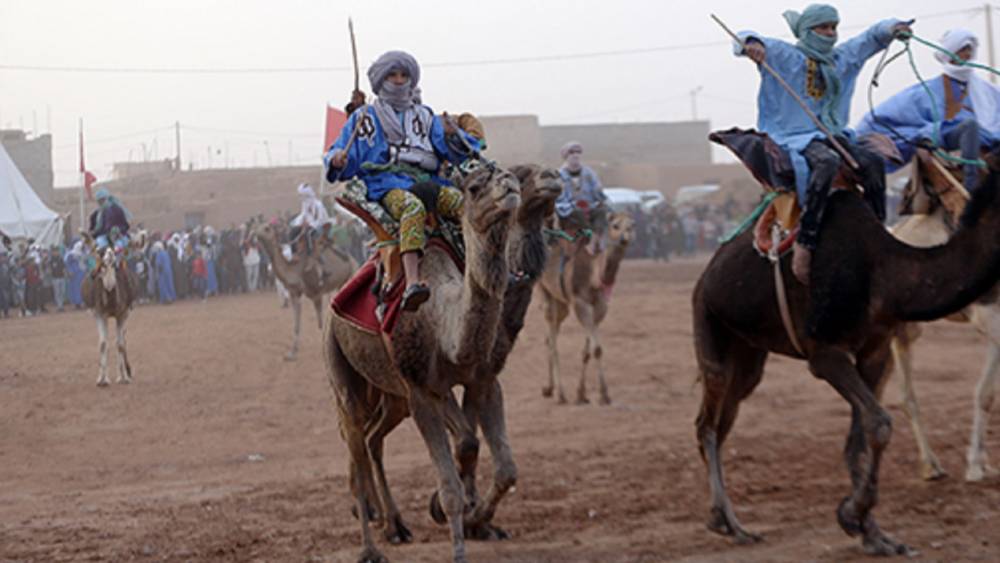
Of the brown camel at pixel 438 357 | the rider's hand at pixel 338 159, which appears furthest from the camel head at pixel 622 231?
the rider's hand at pixel 338 159

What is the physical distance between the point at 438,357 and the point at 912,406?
16.3 ft

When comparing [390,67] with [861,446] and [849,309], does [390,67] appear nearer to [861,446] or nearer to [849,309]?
[849,309]

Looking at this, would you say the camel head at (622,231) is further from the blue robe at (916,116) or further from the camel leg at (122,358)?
the camel leg at (122,358)

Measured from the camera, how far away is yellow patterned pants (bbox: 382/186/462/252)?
24.3ft

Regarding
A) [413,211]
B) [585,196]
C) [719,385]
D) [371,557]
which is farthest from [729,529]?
[585,196]

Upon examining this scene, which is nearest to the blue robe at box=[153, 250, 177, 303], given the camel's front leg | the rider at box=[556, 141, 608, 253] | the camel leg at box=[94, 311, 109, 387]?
the camel leg at box=[94, 311, 109, 387]

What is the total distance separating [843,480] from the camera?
390 inches

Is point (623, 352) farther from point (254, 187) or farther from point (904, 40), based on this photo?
point (254, 187)

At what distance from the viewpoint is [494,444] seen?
7453 mm

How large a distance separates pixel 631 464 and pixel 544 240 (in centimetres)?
439

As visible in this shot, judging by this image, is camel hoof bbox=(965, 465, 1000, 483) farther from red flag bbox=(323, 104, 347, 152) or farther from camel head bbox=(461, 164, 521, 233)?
red flag bbox=(323, 104, 347, 152)

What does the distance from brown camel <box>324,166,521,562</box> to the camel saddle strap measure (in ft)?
6.48

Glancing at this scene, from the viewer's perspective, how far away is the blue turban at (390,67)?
7910 mm

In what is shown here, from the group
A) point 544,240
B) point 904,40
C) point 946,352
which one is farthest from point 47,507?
point 946,352
